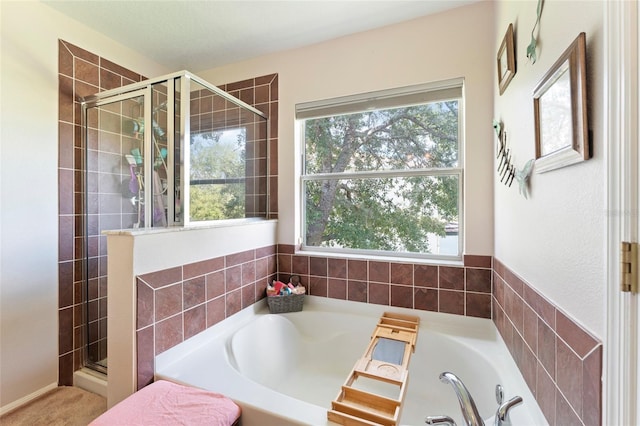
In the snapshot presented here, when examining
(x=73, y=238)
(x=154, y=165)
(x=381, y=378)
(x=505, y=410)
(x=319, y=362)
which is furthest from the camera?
(x=319, y=362)

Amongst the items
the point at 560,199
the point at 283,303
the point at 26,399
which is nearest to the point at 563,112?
the point at 560,199

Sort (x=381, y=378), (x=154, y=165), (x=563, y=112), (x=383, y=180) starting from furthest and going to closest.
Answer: (x=383, y=180)
(x=154, y=165)
(x=381, y=378)
(x=563, y=112)

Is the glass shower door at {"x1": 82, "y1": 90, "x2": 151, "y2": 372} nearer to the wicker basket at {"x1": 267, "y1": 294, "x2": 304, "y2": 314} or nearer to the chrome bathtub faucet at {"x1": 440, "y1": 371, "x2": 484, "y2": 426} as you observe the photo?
the wicker basket at {"x1": 267, "y1": 294, "x2": 304, "y2": 314}

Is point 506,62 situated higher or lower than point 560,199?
higher

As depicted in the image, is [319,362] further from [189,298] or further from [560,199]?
[560,199]

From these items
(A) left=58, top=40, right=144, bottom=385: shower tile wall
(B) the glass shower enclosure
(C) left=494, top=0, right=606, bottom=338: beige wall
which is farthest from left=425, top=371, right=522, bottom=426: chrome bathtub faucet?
(A) left=58, top=40, right=144, bottom=385: shower tile wall

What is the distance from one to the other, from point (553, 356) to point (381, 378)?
0.69 metres

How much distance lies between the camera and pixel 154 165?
165 centimetres

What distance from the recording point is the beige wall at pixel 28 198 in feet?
5.01

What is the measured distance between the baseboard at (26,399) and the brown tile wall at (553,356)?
8.46 feet

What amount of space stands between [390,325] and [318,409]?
83 centimetres

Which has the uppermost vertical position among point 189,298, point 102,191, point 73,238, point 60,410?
point 102,191

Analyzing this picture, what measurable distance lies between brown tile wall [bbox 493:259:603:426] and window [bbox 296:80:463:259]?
673 millimetres

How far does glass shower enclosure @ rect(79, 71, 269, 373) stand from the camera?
1587 millimetres
